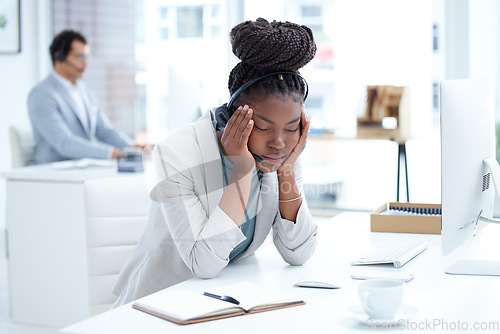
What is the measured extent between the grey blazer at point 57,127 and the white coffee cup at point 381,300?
2.67m

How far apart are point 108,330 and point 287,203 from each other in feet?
2.13

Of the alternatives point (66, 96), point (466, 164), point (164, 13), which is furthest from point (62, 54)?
point (466, 164)

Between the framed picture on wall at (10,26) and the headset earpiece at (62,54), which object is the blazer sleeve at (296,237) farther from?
the framed picture on wall at (10,26)

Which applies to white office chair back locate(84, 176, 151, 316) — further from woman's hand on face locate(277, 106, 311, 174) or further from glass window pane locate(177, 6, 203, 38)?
glass window pane locate(177, 6, 203, 38)

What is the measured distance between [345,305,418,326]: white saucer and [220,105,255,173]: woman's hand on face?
0.50 m

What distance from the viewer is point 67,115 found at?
3.70 metres

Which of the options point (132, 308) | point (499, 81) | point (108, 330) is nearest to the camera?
point (108, 330)

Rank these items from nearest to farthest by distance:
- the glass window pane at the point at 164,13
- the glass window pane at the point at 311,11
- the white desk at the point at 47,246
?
the white desk at the point at 47,246
the glass window pane at the point at 311,11
the glass window pane at the point at 164,13

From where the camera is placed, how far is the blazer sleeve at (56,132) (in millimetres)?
3506

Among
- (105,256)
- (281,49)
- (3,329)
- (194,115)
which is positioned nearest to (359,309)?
(281,49)

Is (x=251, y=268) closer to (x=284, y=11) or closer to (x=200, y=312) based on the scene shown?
(x=200, y=312)

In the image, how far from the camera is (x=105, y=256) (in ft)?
5.96

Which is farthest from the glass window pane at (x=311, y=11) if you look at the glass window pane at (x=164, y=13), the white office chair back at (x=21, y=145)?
the white office chair back at (x=21, y=145)

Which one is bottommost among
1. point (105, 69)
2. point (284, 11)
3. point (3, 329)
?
point (3, 329)
